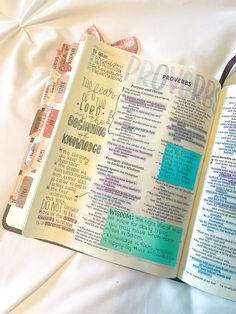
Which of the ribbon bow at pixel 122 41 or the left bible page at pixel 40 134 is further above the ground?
the ribbon bow at pixel 122 41

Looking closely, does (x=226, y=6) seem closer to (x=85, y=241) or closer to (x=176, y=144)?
(x=176, y=144)

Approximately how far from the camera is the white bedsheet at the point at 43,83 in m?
0.43

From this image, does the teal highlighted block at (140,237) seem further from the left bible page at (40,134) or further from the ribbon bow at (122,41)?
the ribbon bow at (122,41)

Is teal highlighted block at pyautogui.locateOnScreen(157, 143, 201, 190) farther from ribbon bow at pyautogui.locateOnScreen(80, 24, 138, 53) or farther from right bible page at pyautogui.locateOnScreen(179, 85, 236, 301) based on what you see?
ribbon bow at pyautogui.locateOnScreen(80, 24, 138, 53)

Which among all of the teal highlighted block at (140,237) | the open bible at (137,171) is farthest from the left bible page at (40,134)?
the teal highlighted block at (140,237)

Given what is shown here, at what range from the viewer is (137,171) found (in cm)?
45

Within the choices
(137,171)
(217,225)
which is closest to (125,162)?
(137,171)

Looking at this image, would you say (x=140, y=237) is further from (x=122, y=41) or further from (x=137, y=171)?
(x=122, y=41)

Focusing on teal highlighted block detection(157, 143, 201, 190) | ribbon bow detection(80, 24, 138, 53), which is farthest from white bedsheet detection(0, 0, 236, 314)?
teal highlighted block detection(157, 143, 201, 190)

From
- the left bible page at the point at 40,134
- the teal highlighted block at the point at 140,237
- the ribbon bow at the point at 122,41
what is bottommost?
the teal highlighted block at the point at 140,237

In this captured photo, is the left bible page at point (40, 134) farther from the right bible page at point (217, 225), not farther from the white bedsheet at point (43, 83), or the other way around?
the right bible page at point (217, 225)

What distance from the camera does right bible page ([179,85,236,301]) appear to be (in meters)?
0.42

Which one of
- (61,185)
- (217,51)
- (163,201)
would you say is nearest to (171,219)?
(163,201)

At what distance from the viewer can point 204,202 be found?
45 cm
